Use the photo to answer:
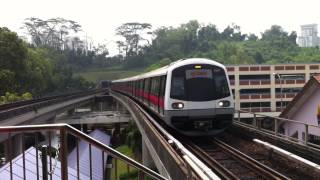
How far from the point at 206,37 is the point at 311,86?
156 meters

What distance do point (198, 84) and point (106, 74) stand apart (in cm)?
13084

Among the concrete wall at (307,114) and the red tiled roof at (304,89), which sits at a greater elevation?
the red tiled roof at (304,89)

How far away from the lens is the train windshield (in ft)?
55.8

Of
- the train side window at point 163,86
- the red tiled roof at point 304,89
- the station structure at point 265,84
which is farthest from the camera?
the station structure at point 265,84

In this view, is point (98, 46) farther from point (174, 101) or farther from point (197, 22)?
point (174, 101)

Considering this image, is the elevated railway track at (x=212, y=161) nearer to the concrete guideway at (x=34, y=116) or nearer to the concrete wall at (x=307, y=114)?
the concrete wall at (x=307, y=114)

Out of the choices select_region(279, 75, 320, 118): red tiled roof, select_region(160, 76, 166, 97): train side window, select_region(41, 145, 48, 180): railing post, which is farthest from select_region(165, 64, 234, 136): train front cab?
select_region(41, 145, 48, 180): railing post

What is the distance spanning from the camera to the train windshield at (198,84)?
17.0 metres

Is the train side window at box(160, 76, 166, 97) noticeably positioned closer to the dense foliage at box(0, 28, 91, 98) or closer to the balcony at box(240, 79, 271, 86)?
the dense foliage at box(0, 28, 91, 98)

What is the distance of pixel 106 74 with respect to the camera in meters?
147

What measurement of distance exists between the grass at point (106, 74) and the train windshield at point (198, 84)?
124173mm

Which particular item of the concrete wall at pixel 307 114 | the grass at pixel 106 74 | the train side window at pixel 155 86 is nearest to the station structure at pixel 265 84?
the concrete wall at pixel 307 114

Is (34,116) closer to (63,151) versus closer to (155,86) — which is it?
(155,86)

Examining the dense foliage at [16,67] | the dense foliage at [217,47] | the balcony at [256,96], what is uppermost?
the dense foliage at [217,47]
